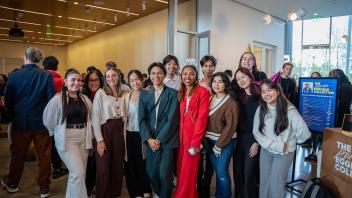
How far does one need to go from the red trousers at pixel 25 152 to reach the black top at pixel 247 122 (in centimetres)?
224

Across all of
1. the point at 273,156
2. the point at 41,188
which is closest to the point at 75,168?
the point at 41,188

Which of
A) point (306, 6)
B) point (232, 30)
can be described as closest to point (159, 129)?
point (232, 30)

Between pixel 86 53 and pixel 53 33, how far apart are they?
1.88 meters

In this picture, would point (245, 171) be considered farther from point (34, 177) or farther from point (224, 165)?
point (34, 177)

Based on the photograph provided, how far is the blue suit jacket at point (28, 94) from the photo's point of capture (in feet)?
9.84

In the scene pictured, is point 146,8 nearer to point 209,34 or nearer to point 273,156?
point 209,34

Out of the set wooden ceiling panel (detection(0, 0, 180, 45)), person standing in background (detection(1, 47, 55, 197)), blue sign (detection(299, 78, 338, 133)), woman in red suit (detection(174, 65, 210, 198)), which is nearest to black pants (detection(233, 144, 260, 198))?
woman in red suit (detection(174, 65, 210, 198))

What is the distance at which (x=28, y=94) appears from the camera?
9.91ft

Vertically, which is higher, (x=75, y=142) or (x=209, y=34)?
(x=209, y=34)

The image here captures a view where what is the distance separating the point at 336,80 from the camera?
291 centimetres

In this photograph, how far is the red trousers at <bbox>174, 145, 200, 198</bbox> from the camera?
2.54m

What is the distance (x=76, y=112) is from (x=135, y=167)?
92 cm

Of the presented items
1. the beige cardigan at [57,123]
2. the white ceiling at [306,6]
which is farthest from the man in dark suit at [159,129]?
the white ceiling at [306,6]

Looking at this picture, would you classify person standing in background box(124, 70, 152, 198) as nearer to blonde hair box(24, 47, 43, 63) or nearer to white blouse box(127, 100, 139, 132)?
white blouse box(127, 100, 139, 132)
